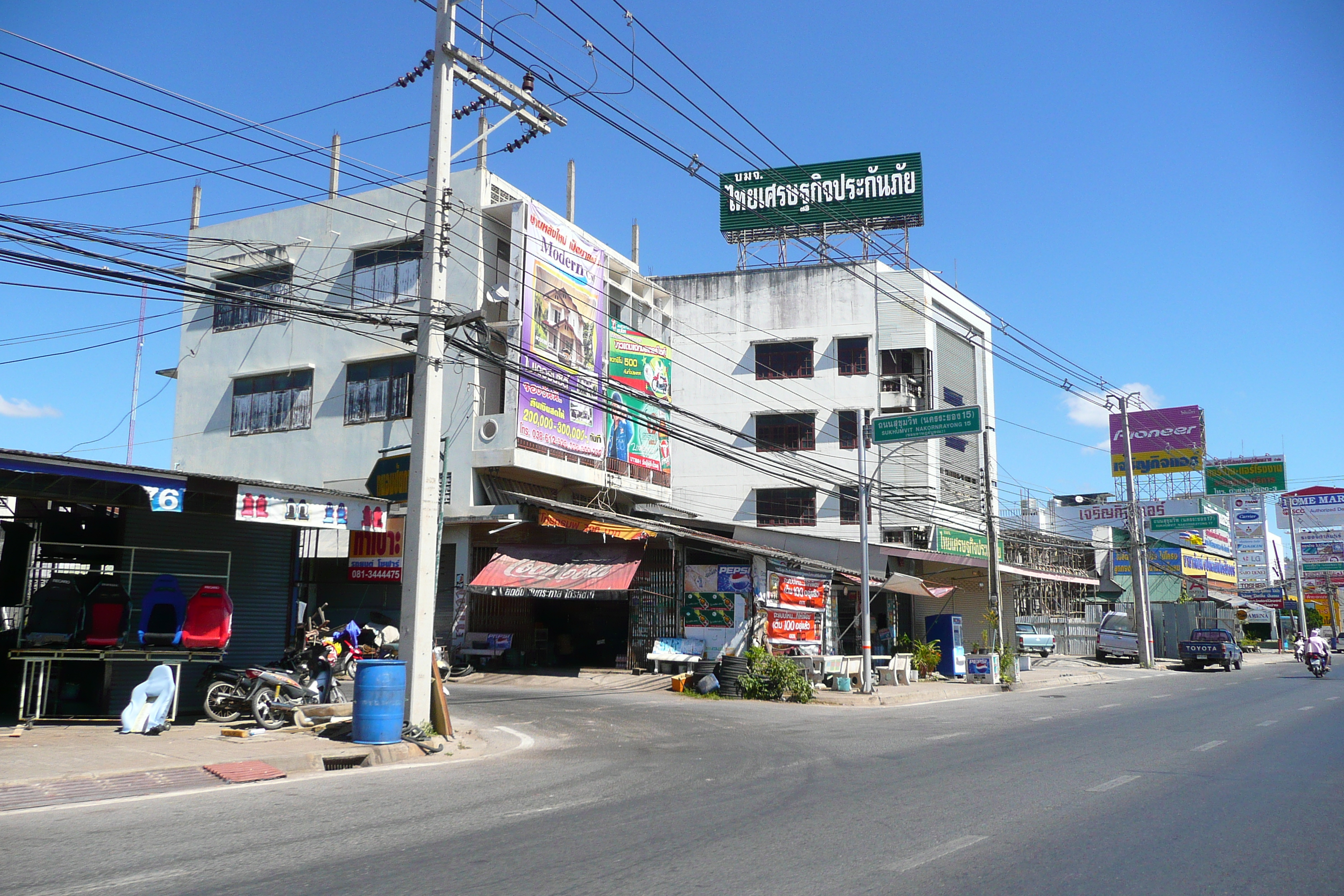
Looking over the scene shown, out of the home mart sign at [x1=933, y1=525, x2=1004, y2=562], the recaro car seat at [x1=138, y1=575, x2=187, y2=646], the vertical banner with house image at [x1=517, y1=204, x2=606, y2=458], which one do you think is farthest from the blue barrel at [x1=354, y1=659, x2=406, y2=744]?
the home mart sign at [x1=933, y1=525, x2=1004, y2=562]

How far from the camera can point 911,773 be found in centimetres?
1084

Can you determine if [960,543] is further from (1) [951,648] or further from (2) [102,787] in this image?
(2) [102,787]

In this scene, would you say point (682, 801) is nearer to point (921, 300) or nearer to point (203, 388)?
point (203, 388)

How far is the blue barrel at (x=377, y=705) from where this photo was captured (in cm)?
1250

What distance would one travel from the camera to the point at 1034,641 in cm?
4503

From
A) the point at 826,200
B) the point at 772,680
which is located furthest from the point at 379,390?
the point at 826,200

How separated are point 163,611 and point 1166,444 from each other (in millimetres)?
59963

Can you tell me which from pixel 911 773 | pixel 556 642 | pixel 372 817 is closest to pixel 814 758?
pixel 911 773

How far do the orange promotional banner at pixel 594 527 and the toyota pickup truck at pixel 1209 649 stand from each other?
83.7 ft

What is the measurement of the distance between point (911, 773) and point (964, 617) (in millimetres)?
32073

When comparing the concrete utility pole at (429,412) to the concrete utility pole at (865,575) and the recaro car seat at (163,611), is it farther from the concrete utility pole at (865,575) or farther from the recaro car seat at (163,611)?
the concrete utility pole at (865,575)

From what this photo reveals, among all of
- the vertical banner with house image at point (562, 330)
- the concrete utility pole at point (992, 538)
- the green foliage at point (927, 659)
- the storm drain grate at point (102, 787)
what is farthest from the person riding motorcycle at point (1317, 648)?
the storm drain grate at point (102, 787)

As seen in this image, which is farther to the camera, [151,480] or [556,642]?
[556,642]

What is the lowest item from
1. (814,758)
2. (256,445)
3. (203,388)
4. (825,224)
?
(814,758)
